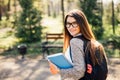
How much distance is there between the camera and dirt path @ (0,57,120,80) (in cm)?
917

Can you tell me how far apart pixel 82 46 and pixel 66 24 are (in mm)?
359

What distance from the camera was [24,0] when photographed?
725 inches

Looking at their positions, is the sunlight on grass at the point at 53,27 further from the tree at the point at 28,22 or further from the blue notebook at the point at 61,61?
the blue notebook at the point at 61,61

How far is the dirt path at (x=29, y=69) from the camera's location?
9168 mm

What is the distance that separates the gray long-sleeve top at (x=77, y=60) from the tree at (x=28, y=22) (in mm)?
15896

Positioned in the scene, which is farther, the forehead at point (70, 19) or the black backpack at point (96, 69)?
the forehead at point (70, 19)

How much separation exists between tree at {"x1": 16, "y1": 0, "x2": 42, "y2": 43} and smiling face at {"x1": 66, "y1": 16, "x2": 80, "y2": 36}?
1577 cm

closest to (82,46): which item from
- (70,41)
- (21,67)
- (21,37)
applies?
(70,41)

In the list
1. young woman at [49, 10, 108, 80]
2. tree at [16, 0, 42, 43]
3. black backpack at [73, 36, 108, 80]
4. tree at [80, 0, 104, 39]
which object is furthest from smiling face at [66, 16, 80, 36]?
tree at [80, 0, 104, 39]

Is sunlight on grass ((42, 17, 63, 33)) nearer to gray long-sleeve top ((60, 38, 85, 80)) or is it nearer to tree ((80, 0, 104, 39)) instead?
tree ((80, 0, 104, 39))

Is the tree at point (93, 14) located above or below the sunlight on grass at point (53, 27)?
above

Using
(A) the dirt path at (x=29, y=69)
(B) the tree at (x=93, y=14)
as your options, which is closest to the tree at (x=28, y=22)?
(B) the tree at (x=93, y=14)

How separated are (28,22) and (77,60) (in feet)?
53.5

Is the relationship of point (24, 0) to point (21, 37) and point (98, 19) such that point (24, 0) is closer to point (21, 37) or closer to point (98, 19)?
point (21, 37)
